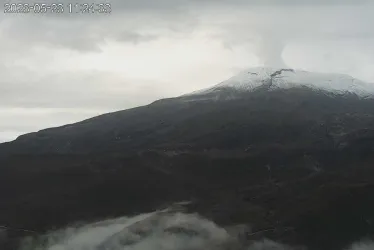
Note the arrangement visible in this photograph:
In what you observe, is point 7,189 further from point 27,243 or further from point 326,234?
point 326,234

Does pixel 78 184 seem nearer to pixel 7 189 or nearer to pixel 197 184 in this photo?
pixel 7 189

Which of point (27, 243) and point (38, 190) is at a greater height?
point (38, 190)

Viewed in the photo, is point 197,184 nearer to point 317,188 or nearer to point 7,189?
point 317,188

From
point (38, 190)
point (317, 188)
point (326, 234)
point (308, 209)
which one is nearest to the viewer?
point (326, 234)

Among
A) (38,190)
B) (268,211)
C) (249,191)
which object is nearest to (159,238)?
(268,211)

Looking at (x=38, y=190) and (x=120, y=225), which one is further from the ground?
(x=38, y=190)

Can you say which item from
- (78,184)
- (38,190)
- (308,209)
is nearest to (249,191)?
(308,209)

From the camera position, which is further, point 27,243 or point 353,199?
point 353,199

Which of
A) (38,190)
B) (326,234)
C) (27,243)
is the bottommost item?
(326,234)

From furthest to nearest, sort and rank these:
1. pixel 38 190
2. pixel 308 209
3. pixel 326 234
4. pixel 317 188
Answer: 1. pixel 38 190
2. pixel 317 188
3. pixel 308 209
4. pixel 326 234

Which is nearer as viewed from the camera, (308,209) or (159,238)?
(159,238)
